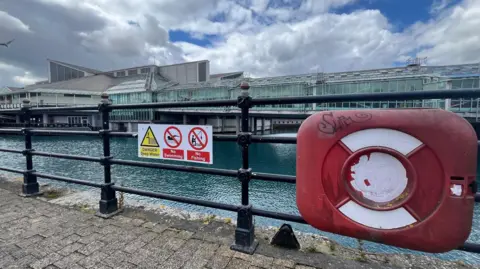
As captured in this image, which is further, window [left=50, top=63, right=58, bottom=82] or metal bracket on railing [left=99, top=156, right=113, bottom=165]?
window [left=50, top=63, right=58, bottom=82]

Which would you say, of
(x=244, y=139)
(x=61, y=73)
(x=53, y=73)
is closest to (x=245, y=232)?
(x=244, y=139)

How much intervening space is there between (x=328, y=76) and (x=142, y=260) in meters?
31.0

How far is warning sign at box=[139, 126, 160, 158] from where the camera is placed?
2.04m

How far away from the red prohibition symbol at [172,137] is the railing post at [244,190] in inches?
23.7

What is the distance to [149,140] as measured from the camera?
81.4 inches

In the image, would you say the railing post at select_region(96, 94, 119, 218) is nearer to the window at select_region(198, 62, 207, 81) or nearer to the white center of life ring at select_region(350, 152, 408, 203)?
the white center of life ring at select_region(350, 152, 408, 203)

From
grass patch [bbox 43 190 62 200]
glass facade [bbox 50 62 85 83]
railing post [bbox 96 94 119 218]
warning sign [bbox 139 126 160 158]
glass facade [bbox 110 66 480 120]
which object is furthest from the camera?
glass facade [bbox 50 62 85 83]

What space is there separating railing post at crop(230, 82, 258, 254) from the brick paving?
2.9 inches

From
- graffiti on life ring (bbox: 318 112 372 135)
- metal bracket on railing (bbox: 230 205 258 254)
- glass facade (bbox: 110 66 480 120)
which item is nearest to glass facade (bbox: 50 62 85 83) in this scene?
glass facade (bbox: 110 66 480 120)

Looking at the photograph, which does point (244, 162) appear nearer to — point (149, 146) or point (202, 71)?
point (149, 146)

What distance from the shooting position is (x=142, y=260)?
1.50 meters

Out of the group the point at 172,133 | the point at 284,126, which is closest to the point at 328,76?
the point at 284,126

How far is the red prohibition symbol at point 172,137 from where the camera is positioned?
193 centimetres

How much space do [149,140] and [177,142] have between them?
329 millimetres
